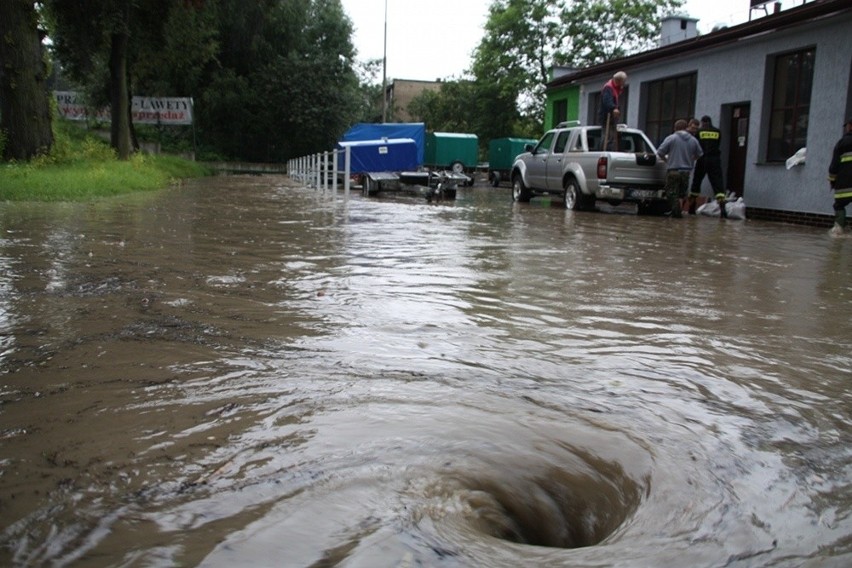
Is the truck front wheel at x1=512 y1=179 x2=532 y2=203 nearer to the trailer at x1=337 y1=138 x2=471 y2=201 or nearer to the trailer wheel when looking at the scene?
the trailer wheel

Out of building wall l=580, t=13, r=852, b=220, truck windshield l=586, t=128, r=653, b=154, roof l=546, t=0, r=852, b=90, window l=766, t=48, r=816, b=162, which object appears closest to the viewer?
roof l=546, t=0, r=852, b=90

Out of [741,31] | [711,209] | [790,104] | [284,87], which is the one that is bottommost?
[711,209]

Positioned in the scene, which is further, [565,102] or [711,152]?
[565,102]

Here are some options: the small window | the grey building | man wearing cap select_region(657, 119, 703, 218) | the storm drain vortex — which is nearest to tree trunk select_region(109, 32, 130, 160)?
the small window

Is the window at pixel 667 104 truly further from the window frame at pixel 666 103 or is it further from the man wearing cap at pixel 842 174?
the man wearing cap at pixel 842 174

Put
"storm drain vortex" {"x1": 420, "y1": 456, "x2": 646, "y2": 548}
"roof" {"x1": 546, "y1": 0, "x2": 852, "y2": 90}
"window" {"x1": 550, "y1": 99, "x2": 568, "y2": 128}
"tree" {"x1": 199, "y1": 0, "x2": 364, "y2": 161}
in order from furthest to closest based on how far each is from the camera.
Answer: "tree" {"x1": 199, "y1": 0, "x2": 364, "y2": 161} → "window" {"x1": 550, "y1": 99, "x2": 568, "y2": 128} → "roof" {"x1": 546, "y1": 0, "x2": 852, "y2": 90} → "storm drain vortex" {"x1": 420, "y1": 456, "x2": 646, "y2": 548}

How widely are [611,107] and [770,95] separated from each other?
3.73 m

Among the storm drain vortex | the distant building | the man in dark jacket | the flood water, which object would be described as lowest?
the storm drain vortex

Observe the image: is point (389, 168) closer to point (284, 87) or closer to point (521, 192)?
A: point (521, 192)

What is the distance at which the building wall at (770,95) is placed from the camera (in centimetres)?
1375

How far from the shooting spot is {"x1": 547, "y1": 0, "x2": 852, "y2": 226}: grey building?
45.3 ft

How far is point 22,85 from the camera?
17234 millimetres

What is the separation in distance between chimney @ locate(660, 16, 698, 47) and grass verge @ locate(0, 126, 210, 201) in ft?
54.0

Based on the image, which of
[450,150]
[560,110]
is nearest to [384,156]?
[560,110]
